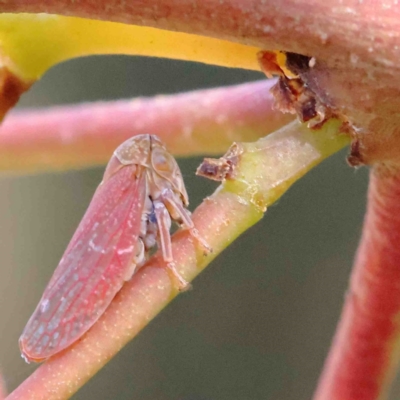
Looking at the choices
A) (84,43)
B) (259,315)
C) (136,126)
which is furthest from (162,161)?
(259,315)

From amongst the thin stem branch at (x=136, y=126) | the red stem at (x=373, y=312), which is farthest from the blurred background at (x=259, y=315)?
the red stem at (x=373, y=312)

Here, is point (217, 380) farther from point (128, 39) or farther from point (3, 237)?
point (128, 39)

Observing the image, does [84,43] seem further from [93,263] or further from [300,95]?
[93,263]

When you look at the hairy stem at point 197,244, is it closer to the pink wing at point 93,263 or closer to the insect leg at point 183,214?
the insect leg at point 183,214

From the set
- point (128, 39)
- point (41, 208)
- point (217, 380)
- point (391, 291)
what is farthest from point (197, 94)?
point (41, 208)

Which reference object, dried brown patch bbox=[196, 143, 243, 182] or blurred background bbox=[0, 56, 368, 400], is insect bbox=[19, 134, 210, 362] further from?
blurred background bbox=[0, 56, 368, 400]

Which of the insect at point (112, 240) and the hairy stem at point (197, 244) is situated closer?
the hairy stem at point (197, 244)

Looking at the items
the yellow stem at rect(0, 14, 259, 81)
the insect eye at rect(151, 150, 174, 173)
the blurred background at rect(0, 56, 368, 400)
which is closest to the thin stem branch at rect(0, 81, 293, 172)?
the insect eye at rect(151, 150, 174, 173)
